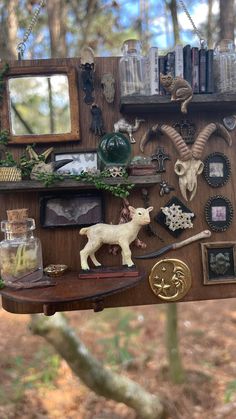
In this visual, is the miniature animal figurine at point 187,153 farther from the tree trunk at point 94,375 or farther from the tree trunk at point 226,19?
the tree trunk at point 94,375

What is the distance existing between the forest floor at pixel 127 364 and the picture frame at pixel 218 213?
1.31m

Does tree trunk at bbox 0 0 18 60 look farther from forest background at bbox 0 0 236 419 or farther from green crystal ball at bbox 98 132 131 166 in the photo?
green crystal ball at bbox 98 132 131 166

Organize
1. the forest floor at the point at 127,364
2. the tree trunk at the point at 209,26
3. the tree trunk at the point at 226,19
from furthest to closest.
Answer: the forest floor at the point at 127,364, the tree trunk at the point at 209,26, the tree trunk at the point at 226,19

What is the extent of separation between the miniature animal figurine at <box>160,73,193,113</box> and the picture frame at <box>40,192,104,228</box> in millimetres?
337

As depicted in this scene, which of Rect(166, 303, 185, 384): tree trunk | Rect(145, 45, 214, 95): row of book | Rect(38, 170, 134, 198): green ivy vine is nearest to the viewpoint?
Rect(38, 170, 134, 198): green ivy vine

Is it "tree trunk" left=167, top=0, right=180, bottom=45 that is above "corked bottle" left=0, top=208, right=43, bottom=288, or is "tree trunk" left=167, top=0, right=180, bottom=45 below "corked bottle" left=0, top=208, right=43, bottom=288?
above

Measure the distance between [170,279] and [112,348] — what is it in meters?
1.67

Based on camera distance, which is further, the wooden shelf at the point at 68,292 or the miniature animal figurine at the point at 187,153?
the miniature animal figurine at the point at 187,153

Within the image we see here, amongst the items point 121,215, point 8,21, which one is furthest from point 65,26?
point 121,215

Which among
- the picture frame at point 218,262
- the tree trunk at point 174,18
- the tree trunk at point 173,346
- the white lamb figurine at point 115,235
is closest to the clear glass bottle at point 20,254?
the white lamb figurine at point 115,235

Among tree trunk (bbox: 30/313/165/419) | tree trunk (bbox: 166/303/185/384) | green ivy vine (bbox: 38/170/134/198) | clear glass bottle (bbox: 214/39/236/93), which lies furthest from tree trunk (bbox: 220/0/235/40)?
tree trunk (bbox: 30/313/165/419)

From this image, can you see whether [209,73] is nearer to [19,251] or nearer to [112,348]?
[19,251]

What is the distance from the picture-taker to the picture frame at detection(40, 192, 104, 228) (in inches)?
38.7

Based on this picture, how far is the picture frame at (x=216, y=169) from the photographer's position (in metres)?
1.02
